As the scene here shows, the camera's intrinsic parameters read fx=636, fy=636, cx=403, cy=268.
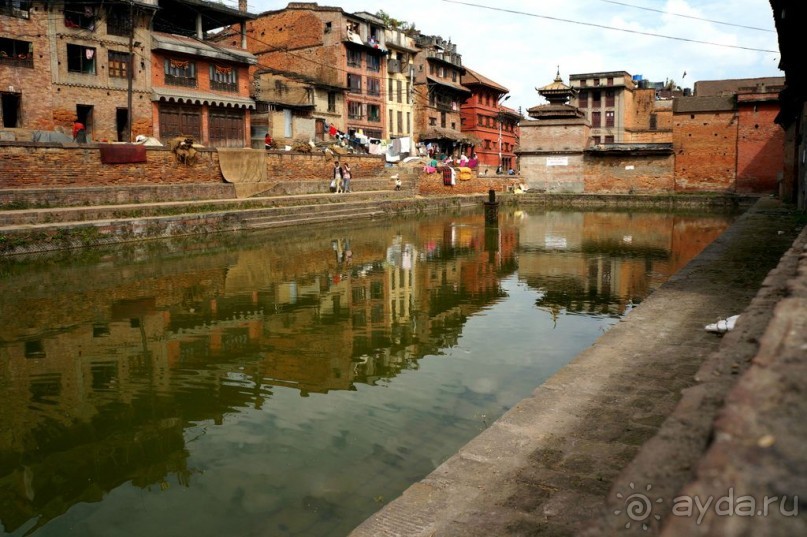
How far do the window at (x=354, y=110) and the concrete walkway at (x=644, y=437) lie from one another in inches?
1455

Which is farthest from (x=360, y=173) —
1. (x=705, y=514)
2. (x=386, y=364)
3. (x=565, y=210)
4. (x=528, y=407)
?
(x=705, y=514)

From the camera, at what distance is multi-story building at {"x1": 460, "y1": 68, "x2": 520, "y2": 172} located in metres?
56.9

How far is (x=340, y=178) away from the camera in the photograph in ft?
95.9

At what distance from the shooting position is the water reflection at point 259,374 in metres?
4.27

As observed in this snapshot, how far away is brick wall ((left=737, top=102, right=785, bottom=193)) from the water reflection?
26.1 meters

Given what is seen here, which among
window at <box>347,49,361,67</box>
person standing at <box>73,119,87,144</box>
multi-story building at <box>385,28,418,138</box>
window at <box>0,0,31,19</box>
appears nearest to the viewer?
window at <box>0,0,31,19</box>

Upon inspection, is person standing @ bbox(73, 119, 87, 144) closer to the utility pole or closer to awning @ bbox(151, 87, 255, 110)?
the utility pole

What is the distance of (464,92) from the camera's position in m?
54.7

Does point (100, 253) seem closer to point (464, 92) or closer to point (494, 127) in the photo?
point (464, 92)

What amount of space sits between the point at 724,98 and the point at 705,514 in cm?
4162

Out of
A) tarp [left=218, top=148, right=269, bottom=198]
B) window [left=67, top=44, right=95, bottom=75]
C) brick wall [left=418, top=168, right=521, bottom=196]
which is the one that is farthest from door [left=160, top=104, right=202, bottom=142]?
brick wall [left=418, top=168, right=521, bottom=196]

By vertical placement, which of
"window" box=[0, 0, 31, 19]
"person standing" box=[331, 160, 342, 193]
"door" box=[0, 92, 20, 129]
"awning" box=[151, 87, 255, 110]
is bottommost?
"person standing" box=[331, 160, 342, 193]

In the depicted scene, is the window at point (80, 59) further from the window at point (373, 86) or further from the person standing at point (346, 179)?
the window at point (373, 86)

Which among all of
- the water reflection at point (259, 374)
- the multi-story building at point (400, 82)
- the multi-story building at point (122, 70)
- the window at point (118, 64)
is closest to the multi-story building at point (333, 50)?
the multi-story building at point (400, 82)
